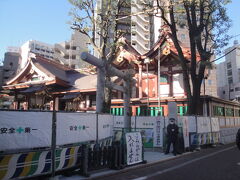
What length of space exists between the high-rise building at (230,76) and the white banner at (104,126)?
64.2m

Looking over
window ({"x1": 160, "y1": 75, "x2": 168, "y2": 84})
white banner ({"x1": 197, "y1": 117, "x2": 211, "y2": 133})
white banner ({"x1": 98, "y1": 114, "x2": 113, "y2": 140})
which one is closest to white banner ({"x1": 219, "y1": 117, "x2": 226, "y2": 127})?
white banner ({"x1": 197, "y1": 117, "x2": 211, "y2": 133})

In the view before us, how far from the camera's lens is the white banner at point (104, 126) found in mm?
8875

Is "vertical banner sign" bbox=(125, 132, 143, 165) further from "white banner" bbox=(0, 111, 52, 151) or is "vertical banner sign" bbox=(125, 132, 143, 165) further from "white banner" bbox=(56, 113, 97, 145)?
"white banner" bbox=(0, 111, 52, 151)

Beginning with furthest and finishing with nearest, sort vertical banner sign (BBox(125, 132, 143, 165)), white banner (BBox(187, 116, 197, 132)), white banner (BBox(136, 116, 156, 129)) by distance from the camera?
white banner (BBox(187, 116, 197, 132)) < white banner (BBox(136, 116, 156, 129)) < vertical banner sign (BBox(125, 132, 143, 165))

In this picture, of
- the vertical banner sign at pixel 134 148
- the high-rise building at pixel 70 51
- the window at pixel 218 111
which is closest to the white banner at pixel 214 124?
the window at pixel 218 111

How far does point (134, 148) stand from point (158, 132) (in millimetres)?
4542

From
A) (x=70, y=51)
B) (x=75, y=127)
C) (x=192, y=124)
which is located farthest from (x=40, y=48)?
(x=75, y=127)

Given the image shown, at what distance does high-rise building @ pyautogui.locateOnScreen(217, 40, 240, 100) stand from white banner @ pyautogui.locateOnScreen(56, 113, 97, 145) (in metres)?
65.9

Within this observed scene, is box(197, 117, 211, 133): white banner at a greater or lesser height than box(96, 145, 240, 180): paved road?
greater

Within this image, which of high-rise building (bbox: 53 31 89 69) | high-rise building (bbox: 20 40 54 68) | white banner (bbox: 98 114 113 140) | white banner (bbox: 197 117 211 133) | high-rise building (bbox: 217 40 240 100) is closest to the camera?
white banner (bbox: 98 114 113 140)

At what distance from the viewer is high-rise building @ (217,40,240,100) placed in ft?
225

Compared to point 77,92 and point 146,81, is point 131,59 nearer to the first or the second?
point 146,81

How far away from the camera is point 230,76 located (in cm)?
8550

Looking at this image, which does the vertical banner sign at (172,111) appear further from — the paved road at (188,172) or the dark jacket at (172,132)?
the paved road at (188,172)
